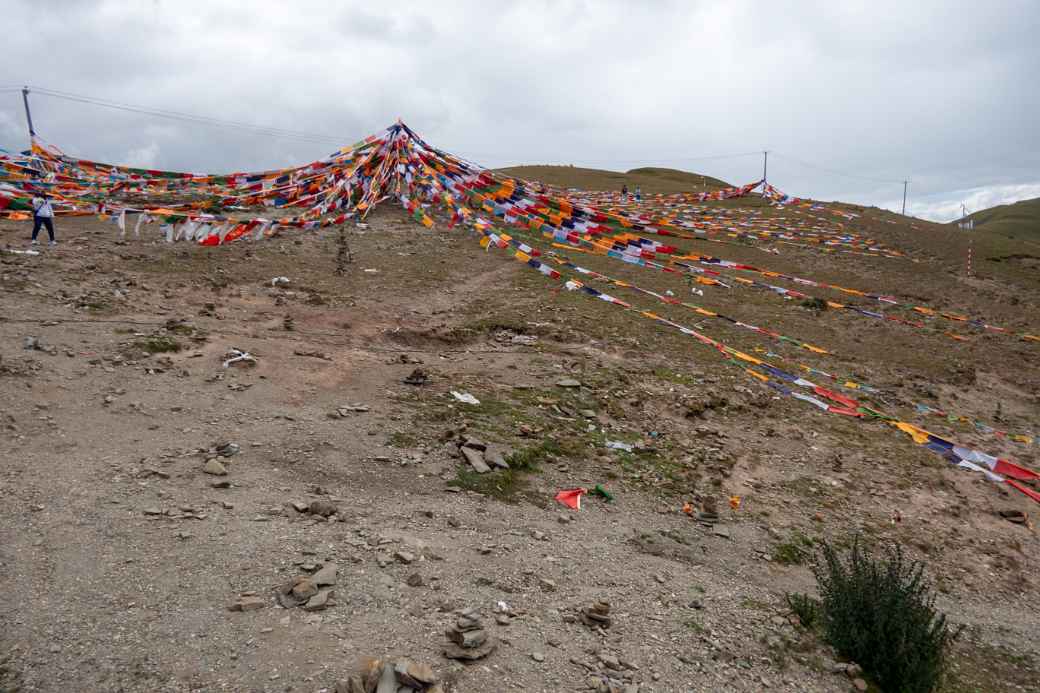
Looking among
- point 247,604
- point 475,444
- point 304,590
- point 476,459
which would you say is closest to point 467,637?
point 304,590

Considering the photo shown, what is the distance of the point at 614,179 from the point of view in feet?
137

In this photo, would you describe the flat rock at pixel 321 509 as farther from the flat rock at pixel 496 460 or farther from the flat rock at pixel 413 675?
the flat rock at pixel 413 675

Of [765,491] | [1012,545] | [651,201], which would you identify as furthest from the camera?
[651,201]

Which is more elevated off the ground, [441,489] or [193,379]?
[193,379]

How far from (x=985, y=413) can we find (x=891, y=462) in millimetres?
3691

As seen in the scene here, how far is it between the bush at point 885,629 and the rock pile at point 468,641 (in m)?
2.92

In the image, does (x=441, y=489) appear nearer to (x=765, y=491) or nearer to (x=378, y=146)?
(x=765, y=491)

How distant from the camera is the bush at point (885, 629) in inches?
175

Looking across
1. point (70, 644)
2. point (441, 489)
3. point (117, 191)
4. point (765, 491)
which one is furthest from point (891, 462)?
point (117, 191)

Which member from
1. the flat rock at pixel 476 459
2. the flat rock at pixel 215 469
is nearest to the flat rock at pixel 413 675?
the flat rock at pixel 476 459

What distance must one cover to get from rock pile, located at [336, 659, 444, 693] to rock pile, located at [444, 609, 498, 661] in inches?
12.4

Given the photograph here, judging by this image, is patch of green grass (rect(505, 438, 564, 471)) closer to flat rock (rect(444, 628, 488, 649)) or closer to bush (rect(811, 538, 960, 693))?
flat rock (rect(444, 628, 488, 649))

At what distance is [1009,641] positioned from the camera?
5.42 meters

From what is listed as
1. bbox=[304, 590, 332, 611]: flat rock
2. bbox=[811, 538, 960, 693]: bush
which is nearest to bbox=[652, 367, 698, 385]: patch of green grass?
bbox=[811, 538, 960, 693]: bush
